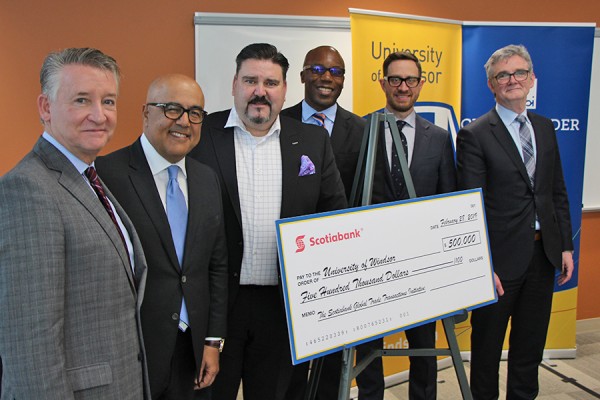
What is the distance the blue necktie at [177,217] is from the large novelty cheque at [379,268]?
A: 36cm

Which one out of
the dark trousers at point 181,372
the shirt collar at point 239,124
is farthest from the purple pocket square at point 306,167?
the dark trousers at point 181,372

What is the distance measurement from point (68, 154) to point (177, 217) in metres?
0.46

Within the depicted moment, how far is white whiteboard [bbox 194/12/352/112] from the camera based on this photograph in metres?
3.35

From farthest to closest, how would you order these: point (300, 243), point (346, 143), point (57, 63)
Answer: point (346, 143)
point (300, 243)
point (57, 63)

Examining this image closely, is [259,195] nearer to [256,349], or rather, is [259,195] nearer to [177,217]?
[177,217]

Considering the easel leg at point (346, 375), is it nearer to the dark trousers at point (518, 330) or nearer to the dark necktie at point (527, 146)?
the dark trousers at point (518, 330)

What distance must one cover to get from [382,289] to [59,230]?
1.07 metres

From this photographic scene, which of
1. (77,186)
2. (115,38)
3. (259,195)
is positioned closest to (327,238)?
(259,195)

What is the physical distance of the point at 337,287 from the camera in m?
1.63

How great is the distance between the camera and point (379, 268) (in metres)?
1.74

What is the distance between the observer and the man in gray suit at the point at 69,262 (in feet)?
3.62

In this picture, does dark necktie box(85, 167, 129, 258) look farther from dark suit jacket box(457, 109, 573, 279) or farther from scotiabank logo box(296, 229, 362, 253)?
dark suit jacket box(457, 109, 573, 279)

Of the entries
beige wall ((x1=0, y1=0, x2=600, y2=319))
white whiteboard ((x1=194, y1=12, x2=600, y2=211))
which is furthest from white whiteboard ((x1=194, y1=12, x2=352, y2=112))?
beige wall ((x1=0, y1=0, x2=600, y2=319))

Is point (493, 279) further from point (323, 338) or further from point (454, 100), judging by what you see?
point (454, 100)
